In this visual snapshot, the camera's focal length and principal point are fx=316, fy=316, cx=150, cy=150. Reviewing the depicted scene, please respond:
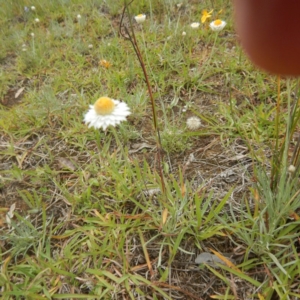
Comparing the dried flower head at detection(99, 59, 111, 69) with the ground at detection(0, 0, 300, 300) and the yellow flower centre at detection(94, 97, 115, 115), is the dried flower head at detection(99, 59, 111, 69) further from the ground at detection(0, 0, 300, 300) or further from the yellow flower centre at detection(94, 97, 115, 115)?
the yellow flower centre at detection(94, 97, 115, 115)

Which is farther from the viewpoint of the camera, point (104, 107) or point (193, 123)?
point (193, 123)

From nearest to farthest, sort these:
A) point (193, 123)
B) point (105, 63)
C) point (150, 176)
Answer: point (150, 176)
point (193, 123)
point (105, 63)

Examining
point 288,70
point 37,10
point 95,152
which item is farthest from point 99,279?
point 37,10

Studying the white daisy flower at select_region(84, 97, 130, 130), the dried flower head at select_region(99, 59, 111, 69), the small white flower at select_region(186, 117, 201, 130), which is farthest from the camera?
the dried flower head at select_region(99, 59, 111, 69)

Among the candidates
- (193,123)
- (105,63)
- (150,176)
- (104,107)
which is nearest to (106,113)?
(104,107)

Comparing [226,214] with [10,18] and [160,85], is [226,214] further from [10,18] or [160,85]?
[10,18]

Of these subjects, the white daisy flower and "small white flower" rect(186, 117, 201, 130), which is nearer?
the white daisy flower

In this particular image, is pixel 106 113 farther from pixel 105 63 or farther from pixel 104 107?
pixel 105 63

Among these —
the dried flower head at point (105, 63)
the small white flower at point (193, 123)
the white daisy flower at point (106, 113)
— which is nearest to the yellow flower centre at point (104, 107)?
the white daisy flower at point (106, 113)

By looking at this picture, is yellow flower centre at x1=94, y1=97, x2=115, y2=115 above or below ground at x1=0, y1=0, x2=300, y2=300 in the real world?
above

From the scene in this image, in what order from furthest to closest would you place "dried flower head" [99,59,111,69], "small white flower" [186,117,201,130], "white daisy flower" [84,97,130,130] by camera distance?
"dried flower head" [99,59,111,69] < "small white flower" [186,117,201,130] < "white daisy flower" [84,97,130,130]

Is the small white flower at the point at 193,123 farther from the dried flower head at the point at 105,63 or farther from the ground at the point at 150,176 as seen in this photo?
the dried flower head at the point at 105,63

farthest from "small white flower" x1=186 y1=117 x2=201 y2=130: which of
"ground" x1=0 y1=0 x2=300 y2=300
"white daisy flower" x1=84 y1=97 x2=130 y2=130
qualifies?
"white daisy flower" x1=84 y1=97 x2=130 y2=130

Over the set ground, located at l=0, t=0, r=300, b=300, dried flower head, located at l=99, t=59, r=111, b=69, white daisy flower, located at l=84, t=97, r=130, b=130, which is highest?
white daisy flower, located at l=84, t=97, r=130, b=130
